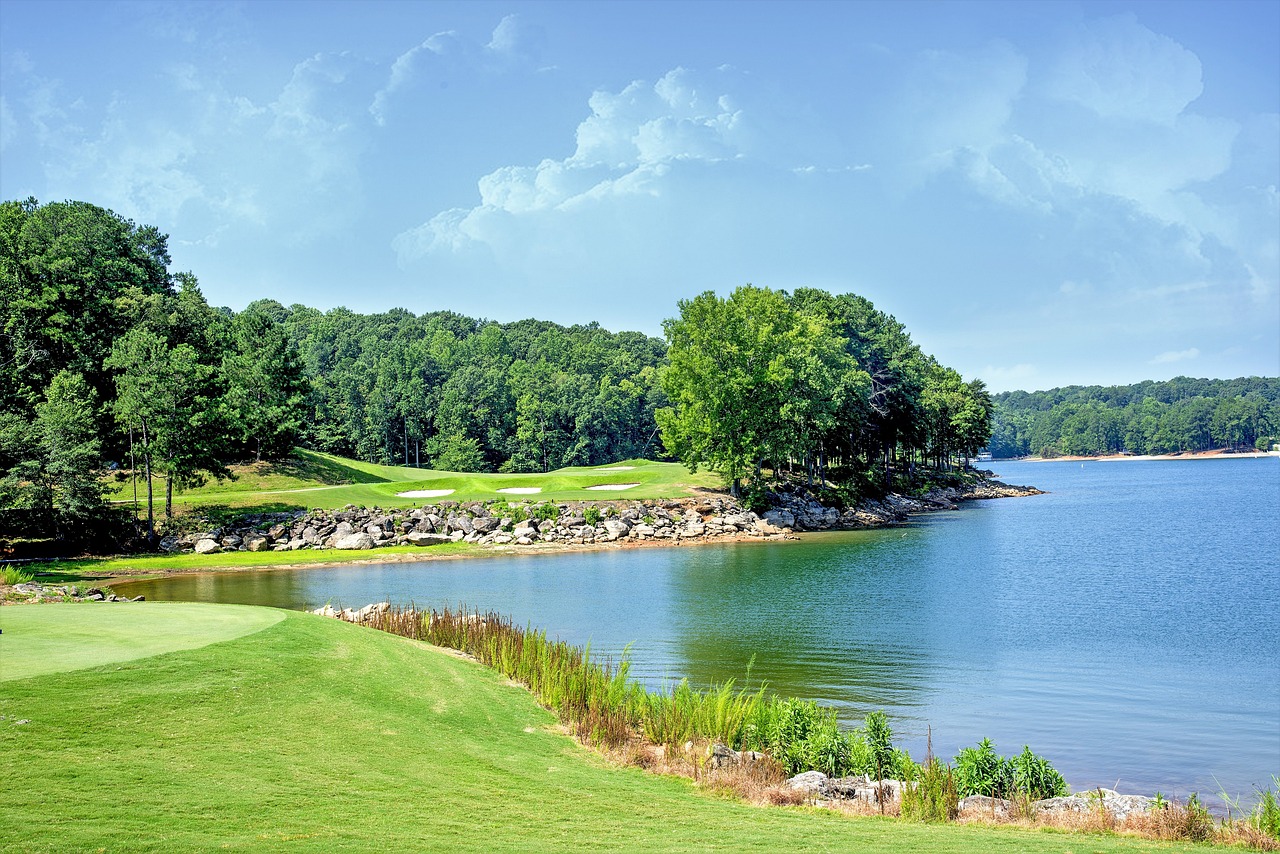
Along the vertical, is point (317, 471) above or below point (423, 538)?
above

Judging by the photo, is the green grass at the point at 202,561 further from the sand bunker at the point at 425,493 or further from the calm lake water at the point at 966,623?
the sand bunker at the point at 425,493

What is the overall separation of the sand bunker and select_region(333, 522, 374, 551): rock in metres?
8.66

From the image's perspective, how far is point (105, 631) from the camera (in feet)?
42.9

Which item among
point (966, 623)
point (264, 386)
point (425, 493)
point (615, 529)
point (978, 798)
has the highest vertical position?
point (264, 386)

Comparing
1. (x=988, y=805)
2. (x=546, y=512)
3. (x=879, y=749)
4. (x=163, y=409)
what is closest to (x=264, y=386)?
(x=163, y=409)

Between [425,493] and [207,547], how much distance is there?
14.6 metres

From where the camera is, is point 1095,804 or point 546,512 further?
point 546,512

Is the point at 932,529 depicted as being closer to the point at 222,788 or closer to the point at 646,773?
the point at 646,773

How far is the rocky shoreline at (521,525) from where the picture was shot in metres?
42.1

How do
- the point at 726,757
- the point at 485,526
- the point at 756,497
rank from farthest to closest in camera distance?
the point at 756,497
the point at 485,526
the point at 726,757

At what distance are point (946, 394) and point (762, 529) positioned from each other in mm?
49981

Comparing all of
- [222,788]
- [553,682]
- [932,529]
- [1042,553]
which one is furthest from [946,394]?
[222,788]

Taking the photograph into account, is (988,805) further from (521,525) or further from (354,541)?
(521,525)

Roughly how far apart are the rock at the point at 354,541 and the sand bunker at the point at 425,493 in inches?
341
